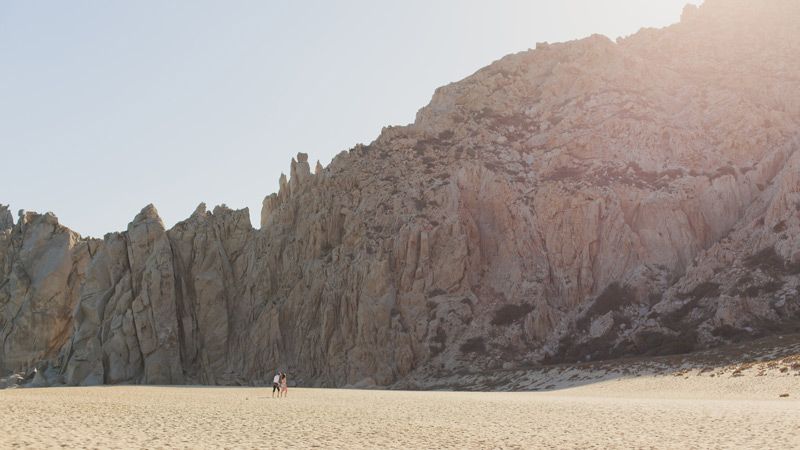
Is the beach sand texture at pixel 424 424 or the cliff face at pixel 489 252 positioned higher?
the cliff face at pixel 489 252

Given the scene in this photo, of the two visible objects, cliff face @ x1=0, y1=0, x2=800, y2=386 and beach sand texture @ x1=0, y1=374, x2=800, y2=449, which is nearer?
beach sand texture @ x1=0, y1=374, x2=800, y2=449

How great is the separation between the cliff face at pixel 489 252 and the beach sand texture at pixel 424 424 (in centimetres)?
2021

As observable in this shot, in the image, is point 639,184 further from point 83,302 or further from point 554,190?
point 83,302

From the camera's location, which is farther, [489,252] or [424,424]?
[489,252]

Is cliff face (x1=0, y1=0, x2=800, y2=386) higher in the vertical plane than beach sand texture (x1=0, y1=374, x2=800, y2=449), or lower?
higher

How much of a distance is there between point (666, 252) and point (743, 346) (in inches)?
613

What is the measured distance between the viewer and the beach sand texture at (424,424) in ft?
42.5

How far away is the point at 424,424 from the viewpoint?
17.0 meters

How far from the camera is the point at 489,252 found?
175 feet

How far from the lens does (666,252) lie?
156 feet

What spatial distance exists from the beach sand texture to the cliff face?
2021cm

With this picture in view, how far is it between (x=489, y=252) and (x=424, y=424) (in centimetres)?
3719

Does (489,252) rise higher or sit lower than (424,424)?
higher

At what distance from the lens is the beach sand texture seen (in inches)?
510
